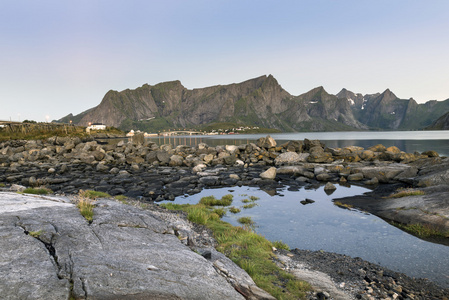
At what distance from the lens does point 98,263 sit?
618cm

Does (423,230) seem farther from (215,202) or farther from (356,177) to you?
(356,177)

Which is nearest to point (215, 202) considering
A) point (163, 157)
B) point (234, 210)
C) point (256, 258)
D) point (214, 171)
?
point (234, 210)

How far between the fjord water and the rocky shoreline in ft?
4.97

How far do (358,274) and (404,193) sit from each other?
15096 mm

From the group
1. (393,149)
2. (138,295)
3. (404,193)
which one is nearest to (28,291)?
(138,295)

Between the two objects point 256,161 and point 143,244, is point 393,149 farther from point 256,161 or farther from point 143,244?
Answer: point 143,244

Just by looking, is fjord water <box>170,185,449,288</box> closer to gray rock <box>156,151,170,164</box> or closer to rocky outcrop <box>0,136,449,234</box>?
rocky outcrop <box>0,136,449,234</box>

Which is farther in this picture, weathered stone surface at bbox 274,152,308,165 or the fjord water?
weathered stone surface at bbox 274,152,308,165

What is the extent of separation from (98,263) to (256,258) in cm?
609

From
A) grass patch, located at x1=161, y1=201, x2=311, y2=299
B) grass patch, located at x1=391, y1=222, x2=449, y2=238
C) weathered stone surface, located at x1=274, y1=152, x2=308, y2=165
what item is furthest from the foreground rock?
weathered stone surface, located at x1=274, y1=152, x2=308, y2=165

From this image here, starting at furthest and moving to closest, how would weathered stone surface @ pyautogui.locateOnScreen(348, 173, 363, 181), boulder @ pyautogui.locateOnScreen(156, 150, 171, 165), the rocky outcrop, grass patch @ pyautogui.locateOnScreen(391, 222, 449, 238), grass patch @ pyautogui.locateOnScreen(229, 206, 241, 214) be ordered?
boulder @ pyautogui.locateOnScreen(156, 150, 171, 165)
weathered stone surface @ pyautogui.locateOnScreen(348, 173, 363, 181)
the rocky outcrop
grass patch @ pyautogui.locateOnScreen(229, 206, 241, 214)
grass patch @ pyautogui.locateOnScreen(391, 222, 449, 238)

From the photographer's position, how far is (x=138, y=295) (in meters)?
5.14

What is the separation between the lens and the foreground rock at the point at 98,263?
5090 mm

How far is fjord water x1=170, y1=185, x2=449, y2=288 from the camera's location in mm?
10834
